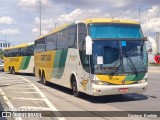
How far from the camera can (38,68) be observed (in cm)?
2447

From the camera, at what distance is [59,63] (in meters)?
18.1

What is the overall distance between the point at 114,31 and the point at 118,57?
107 centimetres

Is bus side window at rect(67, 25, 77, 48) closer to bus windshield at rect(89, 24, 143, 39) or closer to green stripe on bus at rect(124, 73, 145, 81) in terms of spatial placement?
bus windshield at rect(89, 24, 143, 39)

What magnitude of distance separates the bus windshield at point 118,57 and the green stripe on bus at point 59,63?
12.8 feet

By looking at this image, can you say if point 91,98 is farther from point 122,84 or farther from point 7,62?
point 7,62

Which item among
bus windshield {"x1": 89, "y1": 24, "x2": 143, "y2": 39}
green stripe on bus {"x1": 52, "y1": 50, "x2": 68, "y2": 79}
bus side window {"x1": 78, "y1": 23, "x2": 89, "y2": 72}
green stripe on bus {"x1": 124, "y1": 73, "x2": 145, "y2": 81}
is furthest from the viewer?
green stripe on bus {"x1": 52, "y1": 50, "x2": 68, "y2": 79}

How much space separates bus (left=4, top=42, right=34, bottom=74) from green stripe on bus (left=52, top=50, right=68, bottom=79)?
1517 cm

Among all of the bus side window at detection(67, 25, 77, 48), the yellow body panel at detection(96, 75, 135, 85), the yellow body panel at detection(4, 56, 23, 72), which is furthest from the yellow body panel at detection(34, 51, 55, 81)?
the yellow body panel at detection(4, 56, 23, 72)

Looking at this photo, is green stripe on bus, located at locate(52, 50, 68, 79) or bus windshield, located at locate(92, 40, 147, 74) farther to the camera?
green stripe on bus, located at locate(52, 50, 68, 79)

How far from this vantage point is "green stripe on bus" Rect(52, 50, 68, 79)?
17188 mm

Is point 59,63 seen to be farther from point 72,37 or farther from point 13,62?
point 13,62

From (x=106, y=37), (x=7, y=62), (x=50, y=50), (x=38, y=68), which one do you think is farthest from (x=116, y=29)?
(x=7, y=62)

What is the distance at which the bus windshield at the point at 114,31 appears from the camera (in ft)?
43.4

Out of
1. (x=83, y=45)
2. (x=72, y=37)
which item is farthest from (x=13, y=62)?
(x=83, y=45)
